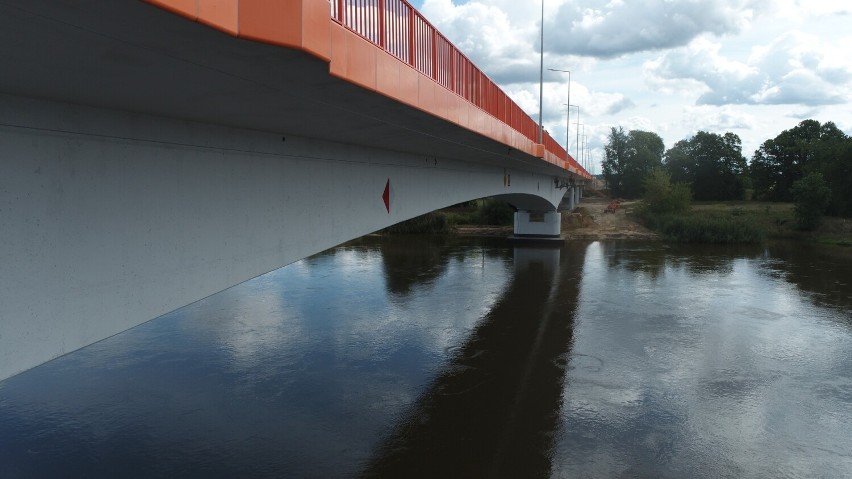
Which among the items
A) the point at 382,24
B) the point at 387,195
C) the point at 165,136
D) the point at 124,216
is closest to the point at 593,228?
the point at 387,195

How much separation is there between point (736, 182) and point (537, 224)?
1492 inches

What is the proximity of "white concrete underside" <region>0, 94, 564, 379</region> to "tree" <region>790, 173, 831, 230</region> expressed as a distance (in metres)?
51.2

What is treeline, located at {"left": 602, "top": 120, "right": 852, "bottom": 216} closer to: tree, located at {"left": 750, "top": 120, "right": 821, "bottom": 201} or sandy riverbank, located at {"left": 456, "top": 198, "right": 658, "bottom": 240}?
tree, located at {"left": 750, "top": 120, "right": 821, "bottom": 201}

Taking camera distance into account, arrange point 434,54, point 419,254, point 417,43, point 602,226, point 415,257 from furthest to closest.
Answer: point 602,226
point 419,254
point 415,257
point 434,54
point 417,43

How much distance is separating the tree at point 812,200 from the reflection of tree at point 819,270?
18.7 ft

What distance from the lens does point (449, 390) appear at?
41.8 feet

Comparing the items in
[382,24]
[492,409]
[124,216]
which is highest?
[382,24]

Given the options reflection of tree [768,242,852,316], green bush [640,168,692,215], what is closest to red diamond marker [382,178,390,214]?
reflection of tree [768,242,852,316]

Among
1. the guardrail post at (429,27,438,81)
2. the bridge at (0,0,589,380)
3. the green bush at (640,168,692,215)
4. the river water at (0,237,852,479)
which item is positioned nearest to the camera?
the bridge at (0,0,589,380)

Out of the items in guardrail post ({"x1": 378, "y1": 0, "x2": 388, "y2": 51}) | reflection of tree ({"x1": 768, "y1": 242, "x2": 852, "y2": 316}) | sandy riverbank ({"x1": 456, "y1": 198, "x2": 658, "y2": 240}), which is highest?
guardrail post ({"x1": 378, "y1": 0, "x2": 388, "y2": 51})

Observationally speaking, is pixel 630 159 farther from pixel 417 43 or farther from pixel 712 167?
pixel 417 43

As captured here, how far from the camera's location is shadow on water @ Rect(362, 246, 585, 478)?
9.67 meters

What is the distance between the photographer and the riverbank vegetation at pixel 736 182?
45.6 m

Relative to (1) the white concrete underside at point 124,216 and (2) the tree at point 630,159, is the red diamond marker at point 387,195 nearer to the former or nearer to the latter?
(1) the white concrete underside at point 124,216
